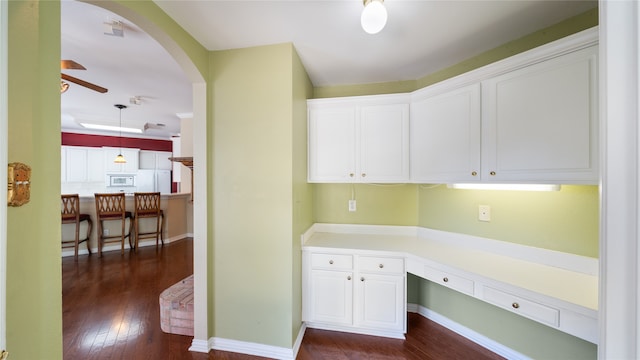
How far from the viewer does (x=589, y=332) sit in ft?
4.02

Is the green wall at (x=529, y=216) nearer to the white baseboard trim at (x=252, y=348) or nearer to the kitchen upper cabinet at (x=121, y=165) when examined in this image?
the white baseboard trim at (x=252, y=348)

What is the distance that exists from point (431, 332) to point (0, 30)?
115 inches

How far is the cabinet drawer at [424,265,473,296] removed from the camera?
1.67 meters

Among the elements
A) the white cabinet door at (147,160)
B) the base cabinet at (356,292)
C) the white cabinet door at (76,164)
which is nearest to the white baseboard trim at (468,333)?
the base cabinet at (356,292)

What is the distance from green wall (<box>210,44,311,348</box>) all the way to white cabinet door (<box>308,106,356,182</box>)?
35 centimetres

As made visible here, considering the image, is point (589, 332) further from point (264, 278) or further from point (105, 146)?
point (105, 146)

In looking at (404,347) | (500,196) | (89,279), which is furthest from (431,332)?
(89,279)


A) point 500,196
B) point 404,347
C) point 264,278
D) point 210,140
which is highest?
point 210,140

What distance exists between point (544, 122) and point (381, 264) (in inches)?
57.7

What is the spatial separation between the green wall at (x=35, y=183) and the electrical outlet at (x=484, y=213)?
2640 millimetres

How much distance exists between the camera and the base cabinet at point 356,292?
2.01m

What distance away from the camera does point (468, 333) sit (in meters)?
2.09

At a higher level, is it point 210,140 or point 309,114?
point 309,114

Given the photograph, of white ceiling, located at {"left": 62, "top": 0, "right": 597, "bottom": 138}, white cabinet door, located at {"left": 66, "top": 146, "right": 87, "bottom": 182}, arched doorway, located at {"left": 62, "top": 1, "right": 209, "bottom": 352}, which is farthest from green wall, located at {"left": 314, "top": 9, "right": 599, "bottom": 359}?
white cabinet door, located at {"left": 66, "top": 146, "right": 87, "bottom": 182}
